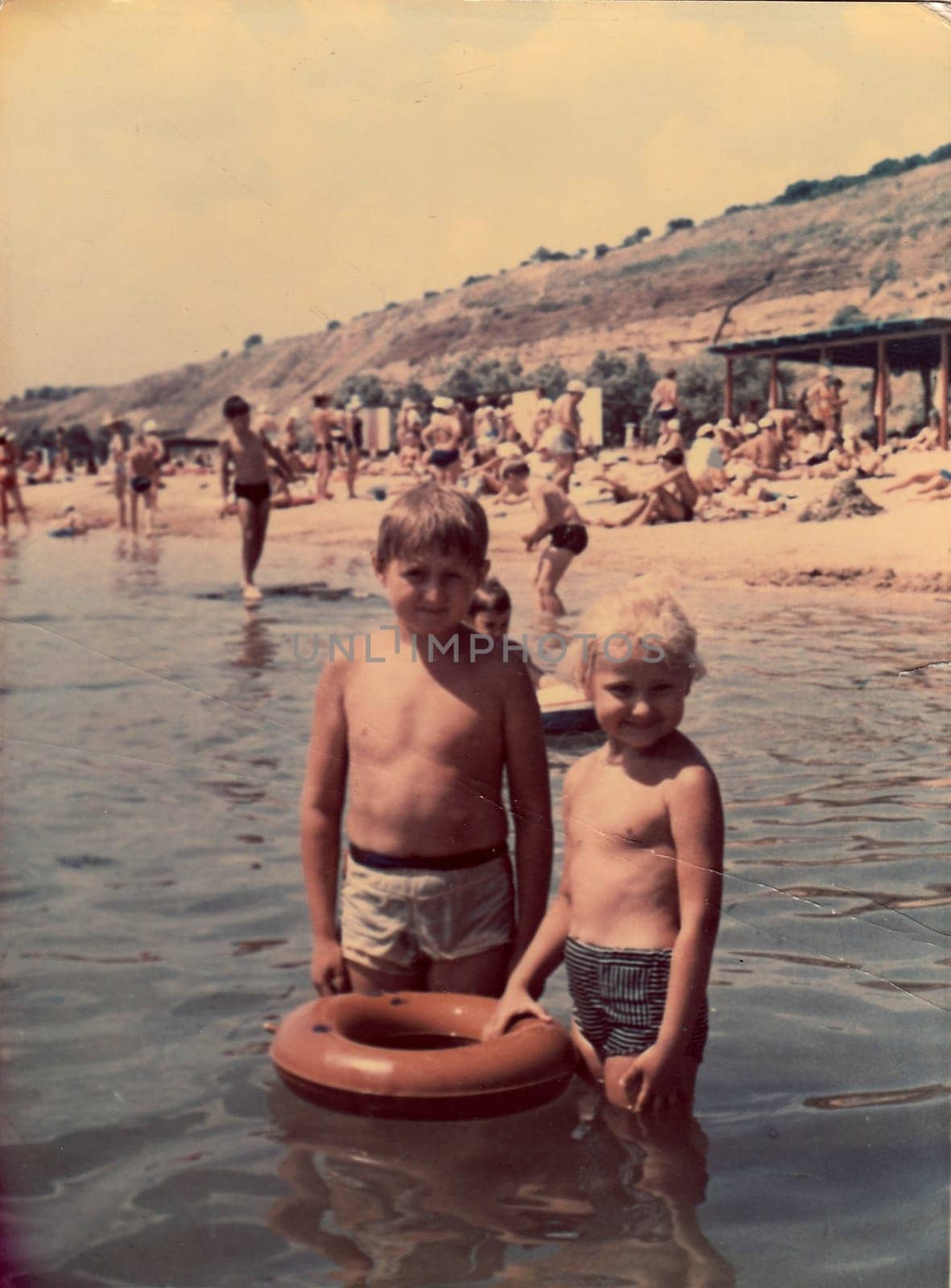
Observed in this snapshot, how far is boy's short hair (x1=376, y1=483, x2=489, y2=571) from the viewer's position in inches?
93.8

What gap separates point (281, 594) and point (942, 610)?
1.62m

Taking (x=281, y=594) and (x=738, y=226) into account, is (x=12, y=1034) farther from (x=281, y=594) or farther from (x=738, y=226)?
(x=738, y=226)

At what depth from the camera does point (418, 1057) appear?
7.61 ft

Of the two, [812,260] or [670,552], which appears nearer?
[812,260]

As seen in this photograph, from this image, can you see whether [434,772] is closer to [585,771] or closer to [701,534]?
[585,771]

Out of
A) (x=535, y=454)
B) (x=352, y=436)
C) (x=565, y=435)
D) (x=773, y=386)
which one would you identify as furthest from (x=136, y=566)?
(x=773, y=386)

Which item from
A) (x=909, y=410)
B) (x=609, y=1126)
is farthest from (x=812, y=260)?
(x=609, y=1126)

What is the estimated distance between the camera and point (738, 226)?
10.6 ft

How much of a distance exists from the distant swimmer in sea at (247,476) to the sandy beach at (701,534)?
5cm

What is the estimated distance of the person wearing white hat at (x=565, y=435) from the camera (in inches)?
139

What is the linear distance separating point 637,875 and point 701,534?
5.81 feet

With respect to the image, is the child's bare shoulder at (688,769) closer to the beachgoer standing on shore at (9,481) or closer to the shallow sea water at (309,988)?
the shallow sea water at (309,988)

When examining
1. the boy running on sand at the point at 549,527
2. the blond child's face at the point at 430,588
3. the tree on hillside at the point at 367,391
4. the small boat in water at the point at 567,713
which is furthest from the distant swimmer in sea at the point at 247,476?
the blond child's face at the point at 430,588

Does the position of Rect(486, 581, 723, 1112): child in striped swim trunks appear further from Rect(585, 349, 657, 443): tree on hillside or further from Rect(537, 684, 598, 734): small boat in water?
Rect(537, 684, 598, 734): small boat in water
